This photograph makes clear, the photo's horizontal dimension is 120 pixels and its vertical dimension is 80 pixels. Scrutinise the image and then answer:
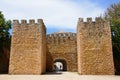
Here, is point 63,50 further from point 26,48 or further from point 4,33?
point 4,33

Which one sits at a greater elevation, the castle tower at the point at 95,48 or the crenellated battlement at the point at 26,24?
the crenellated battlement at the point at 26,24

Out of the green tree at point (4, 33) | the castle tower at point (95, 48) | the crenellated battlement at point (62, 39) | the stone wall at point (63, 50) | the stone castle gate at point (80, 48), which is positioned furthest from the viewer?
the crenellated battlement at point (62, 39)

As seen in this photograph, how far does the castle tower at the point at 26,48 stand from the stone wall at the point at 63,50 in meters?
5.45

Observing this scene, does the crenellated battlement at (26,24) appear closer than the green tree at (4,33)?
Yes

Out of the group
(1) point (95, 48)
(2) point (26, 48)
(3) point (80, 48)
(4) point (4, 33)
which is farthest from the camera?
(4) point (4, 33)

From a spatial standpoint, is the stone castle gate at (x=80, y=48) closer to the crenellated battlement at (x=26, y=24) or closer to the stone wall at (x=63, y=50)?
the crenellated battlement at (x=26, y=24)

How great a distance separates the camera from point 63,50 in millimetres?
20922

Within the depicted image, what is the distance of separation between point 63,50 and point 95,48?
6925 mm

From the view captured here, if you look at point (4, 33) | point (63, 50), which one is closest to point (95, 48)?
point (63, 50)

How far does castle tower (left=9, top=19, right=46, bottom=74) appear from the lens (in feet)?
48.8

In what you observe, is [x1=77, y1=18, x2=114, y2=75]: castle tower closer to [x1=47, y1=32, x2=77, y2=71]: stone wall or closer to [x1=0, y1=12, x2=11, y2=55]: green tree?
[x1=47, y1=32, x2=77, y2=71]: stone wall

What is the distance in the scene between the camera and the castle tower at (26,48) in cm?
1487

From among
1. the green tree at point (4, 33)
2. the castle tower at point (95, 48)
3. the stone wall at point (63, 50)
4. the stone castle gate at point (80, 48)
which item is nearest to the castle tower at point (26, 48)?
the stone castle gate at point (80, 48)

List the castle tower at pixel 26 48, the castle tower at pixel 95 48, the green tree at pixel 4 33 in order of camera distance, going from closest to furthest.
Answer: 1. the castle tower at pixel 95 48
2. the castle tower at pixel 26 48
3. the green tree at pixel 4 33
